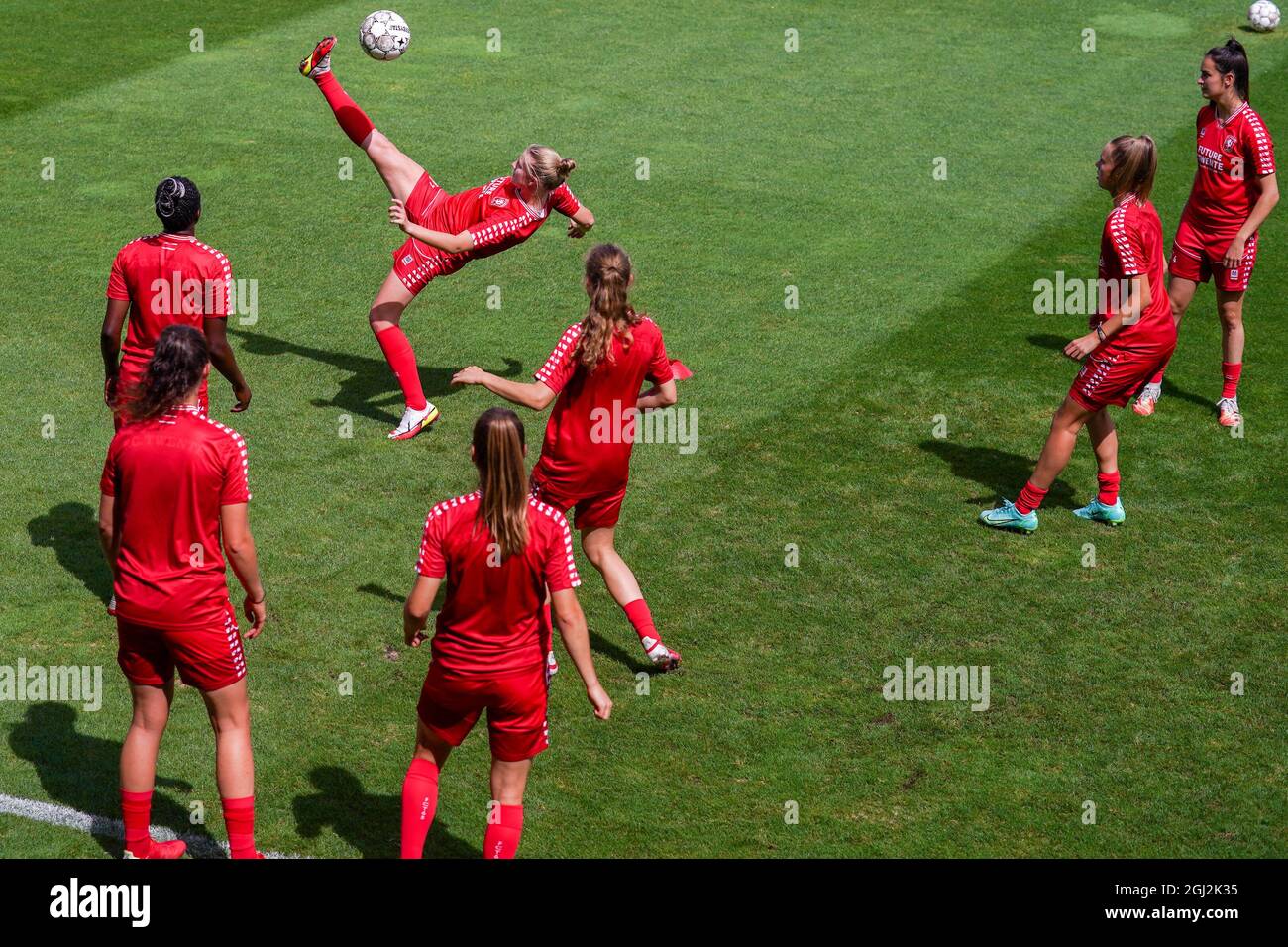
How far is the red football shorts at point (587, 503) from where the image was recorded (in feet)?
26.2

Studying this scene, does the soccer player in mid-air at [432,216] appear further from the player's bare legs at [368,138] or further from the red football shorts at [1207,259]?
the red football shorts at [1207,259]

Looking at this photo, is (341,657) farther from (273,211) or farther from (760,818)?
(273,211)

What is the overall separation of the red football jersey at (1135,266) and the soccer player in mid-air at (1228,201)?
1865 mm

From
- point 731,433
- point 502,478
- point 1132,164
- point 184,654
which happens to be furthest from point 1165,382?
point 184,654

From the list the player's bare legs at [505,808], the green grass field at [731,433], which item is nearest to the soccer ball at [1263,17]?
the green grass field at [731,433]

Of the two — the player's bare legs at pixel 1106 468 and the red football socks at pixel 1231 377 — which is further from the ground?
the red football socks at pixel 1231 377

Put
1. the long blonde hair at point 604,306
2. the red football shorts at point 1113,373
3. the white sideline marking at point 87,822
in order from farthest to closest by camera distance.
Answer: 1. the red football shorts at point 1113,373
2. the long blonde hair at point 604,306
3. the white sideline marking at point 87,822

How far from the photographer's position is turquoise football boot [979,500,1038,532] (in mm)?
9586

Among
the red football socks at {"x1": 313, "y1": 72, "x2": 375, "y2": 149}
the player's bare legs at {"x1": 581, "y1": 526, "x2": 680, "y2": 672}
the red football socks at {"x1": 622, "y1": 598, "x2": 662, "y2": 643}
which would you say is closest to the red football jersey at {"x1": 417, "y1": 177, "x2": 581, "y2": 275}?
the red football socks at {"x1": 313, "y1": 72, "x2": 375, "y2": 149}

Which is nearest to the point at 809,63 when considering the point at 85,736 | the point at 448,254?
the point at 448,254

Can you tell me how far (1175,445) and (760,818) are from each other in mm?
5248

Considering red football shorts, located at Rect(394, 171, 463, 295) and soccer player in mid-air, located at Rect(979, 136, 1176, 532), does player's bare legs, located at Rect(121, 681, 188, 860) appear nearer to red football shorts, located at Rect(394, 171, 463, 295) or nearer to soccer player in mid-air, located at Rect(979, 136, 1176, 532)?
red football shorts, located at Rect(394, 171, 463, 295)

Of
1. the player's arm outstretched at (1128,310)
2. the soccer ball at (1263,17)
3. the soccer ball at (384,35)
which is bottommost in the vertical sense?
the player's arm outstretched at (1128,310)

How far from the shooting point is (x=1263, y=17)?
19781 mm
